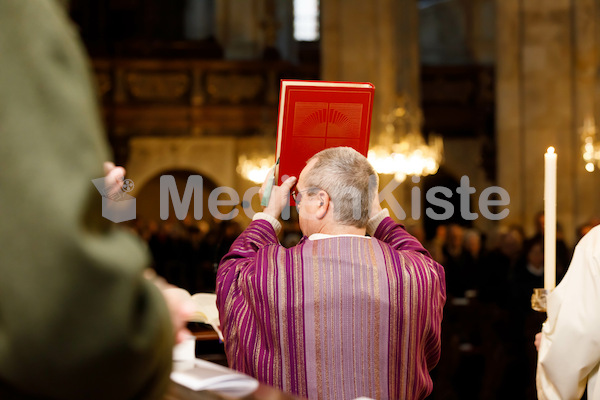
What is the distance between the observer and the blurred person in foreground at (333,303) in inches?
90.4

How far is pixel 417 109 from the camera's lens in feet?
41.1

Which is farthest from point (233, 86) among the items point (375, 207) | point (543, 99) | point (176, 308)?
point (176, 308)

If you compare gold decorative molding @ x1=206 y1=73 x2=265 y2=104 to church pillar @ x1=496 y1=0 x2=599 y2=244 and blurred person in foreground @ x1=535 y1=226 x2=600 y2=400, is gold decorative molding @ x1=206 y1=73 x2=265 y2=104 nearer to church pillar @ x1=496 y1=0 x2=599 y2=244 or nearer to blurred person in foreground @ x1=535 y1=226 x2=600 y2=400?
church pillar @ x1=496 y1=0 x2=599 y2=244

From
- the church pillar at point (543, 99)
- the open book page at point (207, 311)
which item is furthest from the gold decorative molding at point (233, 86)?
the open book page at point (207, 311)

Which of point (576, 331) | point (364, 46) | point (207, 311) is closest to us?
point (576, 331)

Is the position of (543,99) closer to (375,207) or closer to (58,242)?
(375,207)

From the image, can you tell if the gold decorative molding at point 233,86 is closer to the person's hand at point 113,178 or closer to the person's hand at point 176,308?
the person's hand at point 113,178

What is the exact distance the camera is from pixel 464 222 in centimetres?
2231

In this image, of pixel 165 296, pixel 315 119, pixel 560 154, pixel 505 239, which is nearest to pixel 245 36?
pixel 560 154

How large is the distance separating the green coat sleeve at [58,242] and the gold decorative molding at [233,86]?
16799mm

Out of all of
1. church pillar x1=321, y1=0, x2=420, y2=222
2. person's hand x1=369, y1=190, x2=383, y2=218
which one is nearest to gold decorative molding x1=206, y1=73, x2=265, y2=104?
church pillar x1=321, y1=0, x2=420, y2=222

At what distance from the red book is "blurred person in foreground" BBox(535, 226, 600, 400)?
2.90 ft

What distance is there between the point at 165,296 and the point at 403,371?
1628 mm

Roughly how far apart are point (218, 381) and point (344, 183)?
111cm
